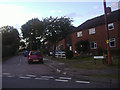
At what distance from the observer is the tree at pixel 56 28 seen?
22.3m

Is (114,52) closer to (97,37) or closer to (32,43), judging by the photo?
(97,37)

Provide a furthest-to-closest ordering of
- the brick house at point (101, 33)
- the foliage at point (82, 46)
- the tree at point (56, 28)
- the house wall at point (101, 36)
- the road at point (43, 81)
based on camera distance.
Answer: the foliage at point (82, 46) → the tree at point (56, 28) → the brick house at point (101, 33) → the house wall at point (101, 36) → the road at point (43, 81)

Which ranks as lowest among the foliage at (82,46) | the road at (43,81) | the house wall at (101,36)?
the road at (43,81)

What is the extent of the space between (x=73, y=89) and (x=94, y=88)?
90cm

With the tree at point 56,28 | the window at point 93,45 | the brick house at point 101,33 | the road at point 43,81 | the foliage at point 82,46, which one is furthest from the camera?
the foliage at point 82,46

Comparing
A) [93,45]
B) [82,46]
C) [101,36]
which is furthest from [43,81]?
[93,45]

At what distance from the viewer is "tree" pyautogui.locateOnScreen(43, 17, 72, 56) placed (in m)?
22.3

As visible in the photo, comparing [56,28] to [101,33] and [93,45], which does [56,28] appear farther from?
[93,45]

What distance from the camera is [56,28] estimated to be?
22.3 metres

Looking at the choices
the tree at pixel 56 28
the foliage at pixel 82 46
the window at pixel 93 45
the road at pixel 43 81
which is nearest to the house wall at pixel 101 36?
the window at pixel 93 45

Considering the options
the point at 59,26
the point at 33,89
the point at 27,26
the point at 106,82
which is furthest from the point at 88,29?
the point at 27,26

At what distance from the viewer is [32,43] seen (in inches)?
2542

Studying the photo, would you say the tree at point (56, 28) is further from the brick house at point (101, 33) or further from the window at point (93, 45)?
the window at point (93, 45)

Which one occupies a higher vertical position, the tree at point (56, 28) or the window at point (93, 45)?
the tree at point (56, 28)
